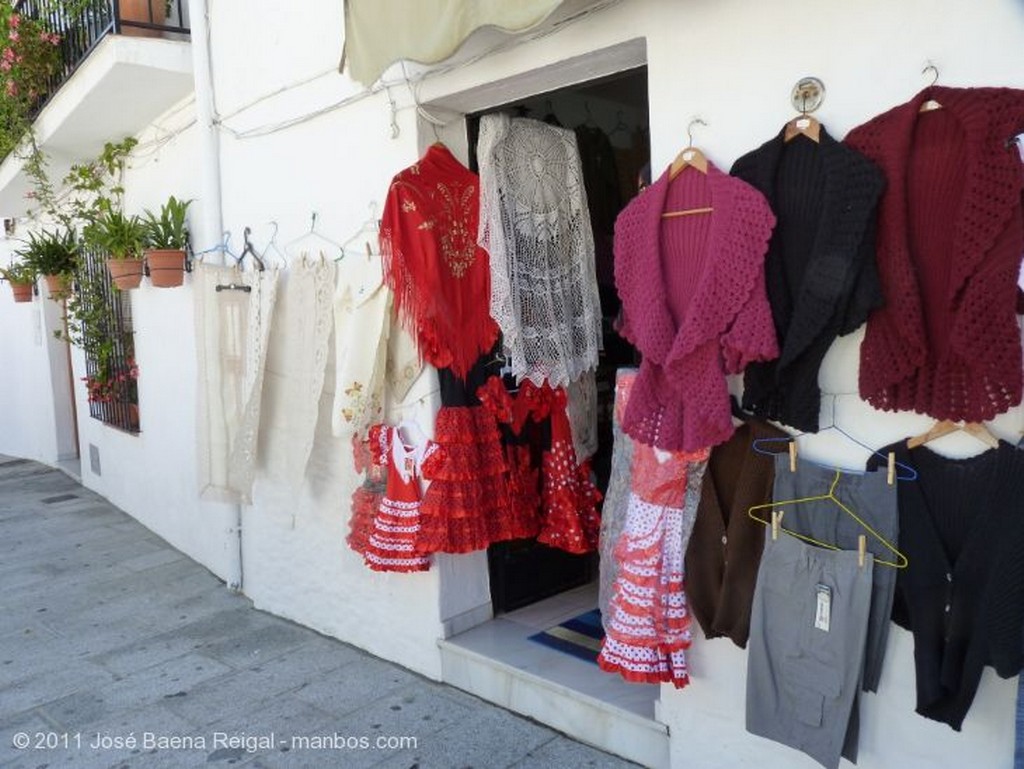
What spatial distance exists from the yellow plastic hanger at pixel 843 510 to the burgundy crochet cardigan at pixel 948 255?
12.4 inches

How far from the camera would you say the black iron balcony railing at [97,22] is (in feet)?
17.3

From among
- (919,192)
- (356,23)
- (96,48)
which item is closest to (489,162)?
(356,23)

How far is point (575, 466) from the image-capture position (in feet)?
13.0

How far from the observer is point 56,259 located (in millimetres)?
7875

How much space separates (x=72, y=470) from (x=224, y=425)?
19.0ft

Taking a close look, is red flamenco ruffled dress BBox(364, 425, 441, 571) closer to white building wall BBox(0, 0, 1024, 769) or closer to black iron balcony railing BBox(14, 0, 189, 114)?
white building wall BBox(0, 0, 1024, 769)

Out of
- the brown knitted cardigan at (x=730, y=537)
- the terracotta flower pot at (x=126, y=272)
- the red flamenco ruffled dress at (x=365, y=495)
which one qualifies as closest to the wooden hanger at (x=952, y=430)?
the brown knitted cardigan at (x=730, y=537)

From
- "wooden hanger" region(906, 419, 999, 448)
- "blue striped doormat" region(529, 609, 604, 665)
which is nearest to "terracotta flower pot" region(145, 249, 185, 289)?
"blue striped doormat" region(529, 609, 604, 665)

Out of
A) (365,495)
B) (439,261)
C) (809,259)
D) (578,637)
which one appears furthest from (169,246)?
(809,259)

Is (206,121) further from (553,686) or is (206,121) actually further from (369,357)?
(553,686)

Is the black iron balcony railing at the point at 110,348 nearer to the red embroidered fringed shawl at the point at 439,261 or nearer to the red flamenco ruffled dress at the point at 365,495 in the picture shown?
the red flamenco ruffled dress at the point at 365,495

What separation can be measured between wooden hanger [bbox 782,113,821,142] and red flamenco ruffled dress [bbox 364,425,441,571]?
201cm

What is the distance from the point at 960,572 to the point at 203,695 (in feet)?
11.0

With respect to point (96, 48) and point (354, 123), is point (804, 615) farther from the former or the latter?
point (96, 48)
